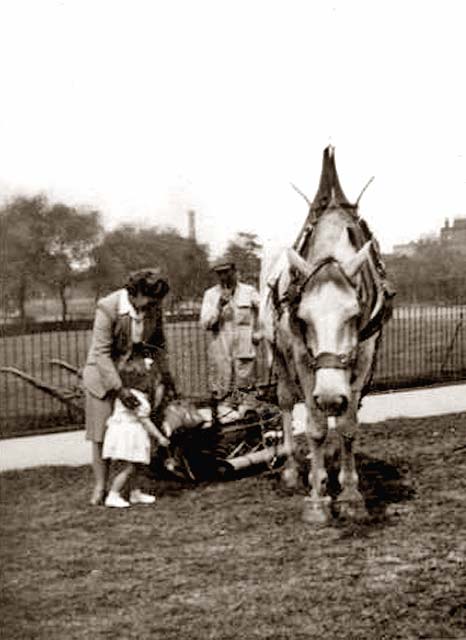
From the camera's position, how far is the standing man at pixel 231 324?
807 centimetres

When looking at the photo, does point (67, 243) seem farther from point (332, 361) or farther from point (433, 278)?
point (433, 278)

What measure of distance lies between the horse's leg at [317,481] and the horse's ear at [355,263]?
3.59 ft

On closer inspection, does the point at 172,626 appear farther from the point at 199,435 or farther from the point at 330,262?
the point at 199,435

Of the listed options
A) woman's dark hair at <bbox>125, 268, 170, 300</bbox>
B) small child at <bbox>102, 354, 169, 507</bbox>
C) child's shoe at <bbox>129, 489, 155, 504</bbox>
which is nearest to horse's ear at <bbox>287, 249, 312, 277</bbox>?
woman's dark hair at <bbox>125, 268, 170, 300</bbox>

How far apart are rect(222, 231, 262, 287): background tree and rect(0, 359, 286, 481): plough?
1.32 metres

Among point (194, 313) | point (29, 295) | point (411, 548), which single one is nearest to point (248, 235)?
point (194, 313)

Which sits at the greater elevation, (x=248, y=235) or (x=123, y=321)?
(x=248, y=235)

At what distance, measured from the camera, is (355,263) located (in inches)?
204

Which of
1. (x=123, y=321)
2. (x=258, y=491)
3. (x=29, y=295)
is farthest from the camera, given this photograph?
(x=258, y=491)

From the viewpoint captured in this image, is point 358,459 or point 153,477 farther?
point 358,459

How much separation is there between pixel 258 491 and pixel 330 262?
2089 millimetres

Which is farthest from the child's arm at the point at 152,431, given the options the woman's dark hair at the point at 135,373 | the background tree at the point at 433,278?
the background tree at the point at 433,278

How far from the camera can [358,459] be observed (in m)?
7.72

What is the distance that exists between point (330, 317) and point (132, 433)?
1.69 metres
